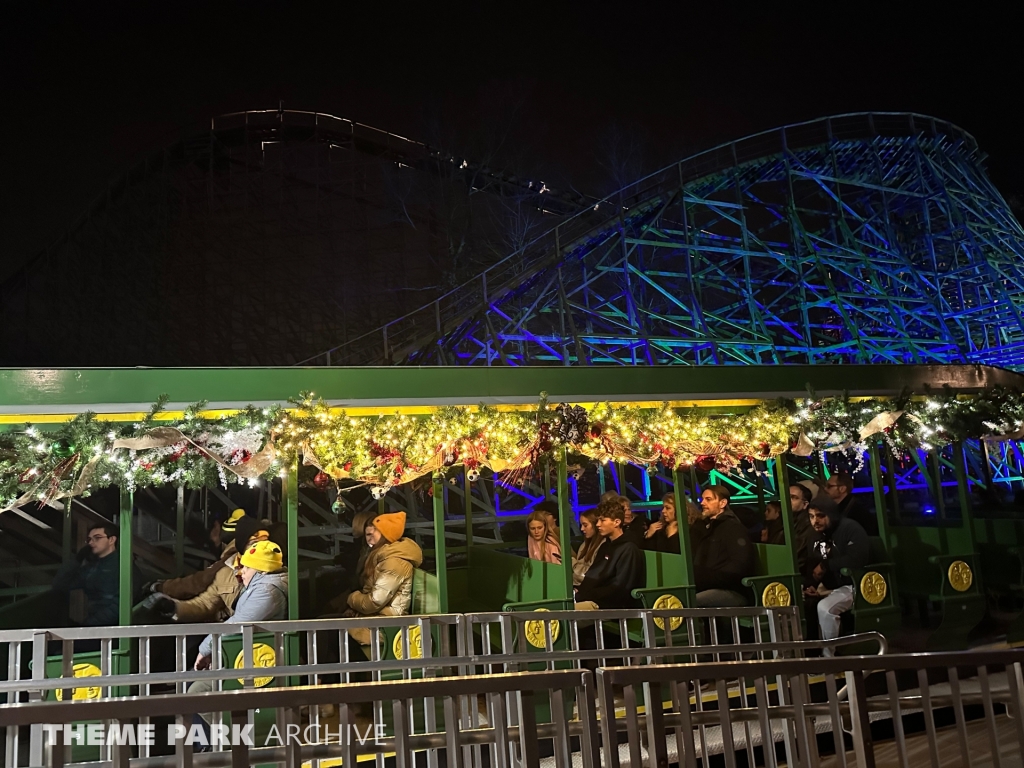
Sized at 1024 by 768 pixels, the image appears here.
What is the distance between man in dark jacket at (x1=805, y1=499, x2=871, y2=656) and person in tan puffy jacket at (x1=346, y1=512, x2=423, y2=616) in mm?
3406

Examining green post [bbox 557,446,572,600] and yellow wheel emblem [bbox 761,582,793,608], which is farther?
yellow wheel emblem [bbox 761,582,793,608]

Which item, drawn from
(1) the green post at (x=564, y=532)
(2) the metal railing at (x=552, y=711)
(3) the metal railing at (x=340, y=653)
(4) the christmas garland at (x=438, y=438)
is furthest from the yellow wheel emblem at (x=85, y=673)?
(1) the green post at (x=564, y=532)

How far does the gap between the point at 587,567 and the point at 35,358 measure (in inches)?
1070

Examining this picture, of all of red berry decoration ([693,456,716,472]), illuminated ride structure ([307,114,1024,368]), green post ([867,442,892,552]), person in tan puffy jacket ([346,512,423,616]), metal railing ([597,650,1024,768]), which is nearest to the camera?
metal railing ([597,650,1024,768])

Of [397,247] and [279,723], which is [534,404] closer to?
[279,723]

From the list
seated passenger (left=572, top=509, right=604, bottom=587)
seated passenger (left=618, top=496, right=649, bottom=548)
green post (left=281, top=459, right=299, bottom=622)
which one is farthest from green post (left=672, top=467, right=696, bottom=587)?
green post (left=281, top=459, right=299, bottom=622)

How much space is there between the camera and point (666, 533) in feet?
22.3

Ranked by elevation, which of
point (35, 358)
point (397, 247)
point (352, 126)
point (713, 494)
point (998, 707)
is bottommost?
point (998, 707)

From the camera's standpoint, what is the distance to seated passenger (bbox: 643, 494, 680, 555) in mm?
6625

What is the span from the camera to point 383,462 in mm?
5098

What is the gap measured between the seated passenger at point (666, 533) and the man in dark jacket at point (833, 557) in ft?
3.92

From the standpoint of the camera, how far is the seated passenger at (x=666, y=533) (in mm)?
6625

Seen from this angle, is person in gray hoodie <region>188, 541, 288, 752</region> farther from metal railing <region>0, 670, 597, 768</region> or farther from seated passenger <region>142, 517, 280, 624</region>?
metal railing <region>0, 670, 597, 768</region>

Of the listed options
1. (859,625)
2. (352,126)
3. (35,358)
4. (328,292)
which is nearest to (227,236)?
(328,292)
